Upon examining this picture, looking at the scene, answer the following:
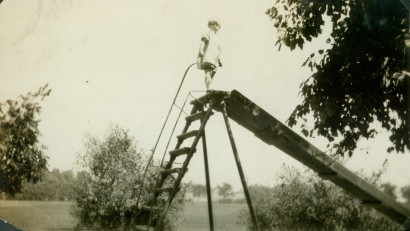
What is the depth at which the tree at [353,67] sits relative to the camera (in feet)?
20.4

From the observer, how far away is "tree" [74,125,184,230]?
2134cm

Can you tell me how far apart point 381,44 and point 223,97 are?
12.3ft

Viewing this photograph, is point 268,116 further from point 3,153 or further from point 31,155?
point 31,155

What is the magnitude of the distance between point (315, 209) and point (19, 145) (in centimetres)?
1894

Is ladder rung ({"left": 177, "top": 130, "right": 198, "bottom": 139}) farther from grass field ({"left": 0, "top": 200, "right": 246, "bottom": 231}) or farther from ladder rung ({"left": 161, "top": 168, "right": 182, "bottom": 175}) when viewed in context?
grass field ({"left": 0, "top": 200, "right": 246, "bottom": 231})

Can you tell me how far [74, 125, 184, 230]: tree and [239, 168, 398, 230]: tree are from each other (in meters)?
7.41

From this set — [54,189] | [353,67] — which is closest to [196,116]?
[353,67]

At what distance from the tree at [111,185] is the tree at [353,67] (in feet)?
50.4

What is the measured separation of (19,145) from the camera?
1538 cm

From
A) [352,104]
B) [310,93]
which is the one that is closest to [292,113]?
[310,93]

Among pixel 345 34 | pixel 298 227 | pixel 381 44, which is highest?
pixel 345 34

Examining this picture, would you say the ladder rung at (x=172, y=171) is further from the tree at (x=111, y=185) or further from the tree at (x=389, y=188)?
the tree at (x=111, y=185)

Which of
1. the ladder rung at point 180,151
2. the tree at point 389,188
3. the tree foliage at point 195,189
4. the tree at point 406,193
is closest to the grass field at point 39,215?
the tree foliage at point 195,189

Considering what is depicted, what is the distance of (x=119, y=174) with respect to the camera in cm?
2241
